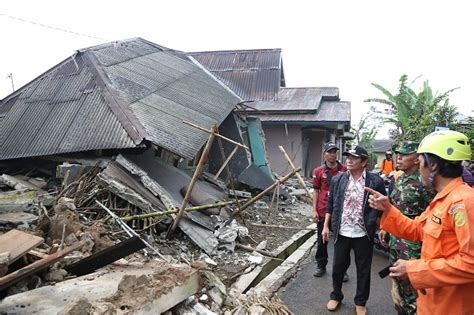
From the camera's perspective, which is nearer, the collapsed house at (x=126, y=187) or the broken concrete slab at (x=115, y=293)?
the broken concrete slab at (x=115, y=293)

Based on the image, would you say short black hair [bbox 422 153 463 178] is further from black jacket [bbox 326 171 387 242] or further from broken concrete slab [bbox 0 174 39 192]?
broken concrete slab [bbox 0 174 39 192]

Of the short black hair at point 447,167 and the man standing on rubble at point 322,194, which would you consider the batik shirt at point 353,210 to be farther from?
the short black hair at point 447,167

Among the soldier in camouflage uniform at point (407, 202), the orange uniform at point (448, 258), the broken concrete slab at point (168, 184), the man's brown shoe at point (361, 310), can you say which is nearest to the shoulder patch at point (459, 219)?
the orange uniform at point (448, 258)

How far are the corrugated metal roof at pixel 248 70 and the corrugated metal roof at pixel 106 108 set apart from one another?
12.4ft

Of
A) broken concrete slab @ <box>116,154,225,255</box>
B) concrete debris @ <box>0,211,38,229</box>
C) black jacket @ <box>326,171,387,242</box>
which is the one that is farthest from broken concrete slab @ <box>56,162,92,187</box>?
black jacket @ <box>326,171,387,242</box>

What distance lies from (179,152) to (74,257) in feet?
9.09

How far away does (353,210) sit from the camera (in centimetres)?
382

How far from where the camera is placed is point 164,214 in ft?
18.2

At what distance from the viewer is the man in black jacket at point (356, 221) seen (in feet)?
12.4

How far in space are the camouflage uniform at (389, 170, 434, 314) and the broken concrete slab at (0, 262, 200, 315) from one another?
6.52 ft

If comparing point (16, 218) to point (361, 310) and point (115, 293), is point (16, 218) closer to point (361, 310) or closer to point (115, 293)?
point (115, 293)

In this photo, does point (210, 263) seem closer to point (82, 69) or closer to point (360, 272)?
point (360, 272)

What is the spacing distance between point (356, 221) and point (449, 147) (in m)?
1.81

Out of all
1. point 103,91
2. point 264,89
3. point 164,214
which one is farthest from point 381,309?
point 264,89
